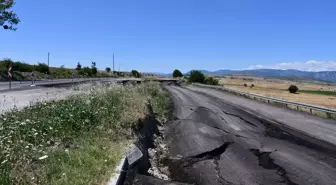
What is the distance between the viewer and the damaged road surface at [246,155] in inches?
306

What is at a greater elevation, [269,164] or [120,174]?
[120,174]

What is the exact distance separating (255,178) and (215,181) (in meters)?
0.89

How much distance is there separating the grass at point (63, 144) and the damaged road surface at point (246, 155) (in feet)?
6.33

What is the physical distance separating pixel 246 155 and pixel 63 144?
201 inches

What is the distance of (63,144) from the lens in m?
7.25

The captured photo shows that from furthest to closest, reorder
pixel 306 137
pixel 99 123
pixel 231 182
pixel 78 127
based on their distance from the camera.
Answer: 1. pixel 306 137
2. pixel 99 123
3. pixel 78 127
4. pixel 231 182

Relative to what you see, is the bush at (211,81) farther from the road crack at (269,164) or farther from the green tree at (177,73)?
the road crack at (269,164)

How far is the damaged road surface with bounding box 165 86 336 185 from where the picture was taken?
25.5ft

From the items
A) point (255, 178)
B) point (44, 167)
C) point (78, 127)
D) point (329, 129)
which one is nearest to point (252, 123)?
point (329, 129)

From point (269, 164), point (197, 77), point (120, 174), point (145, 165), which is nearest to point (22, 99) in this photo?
point (145, 165)

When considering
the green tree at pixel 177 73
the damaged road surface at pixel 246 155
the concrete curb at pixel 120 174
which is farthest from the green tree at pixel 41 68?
the green tree at pixel 177 73

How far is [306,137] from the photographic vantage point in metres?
12.4

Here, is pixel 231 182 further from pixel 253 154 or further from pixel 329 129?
pixel 329 129

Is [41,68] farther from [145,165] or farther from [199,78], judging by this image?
[145,165]
